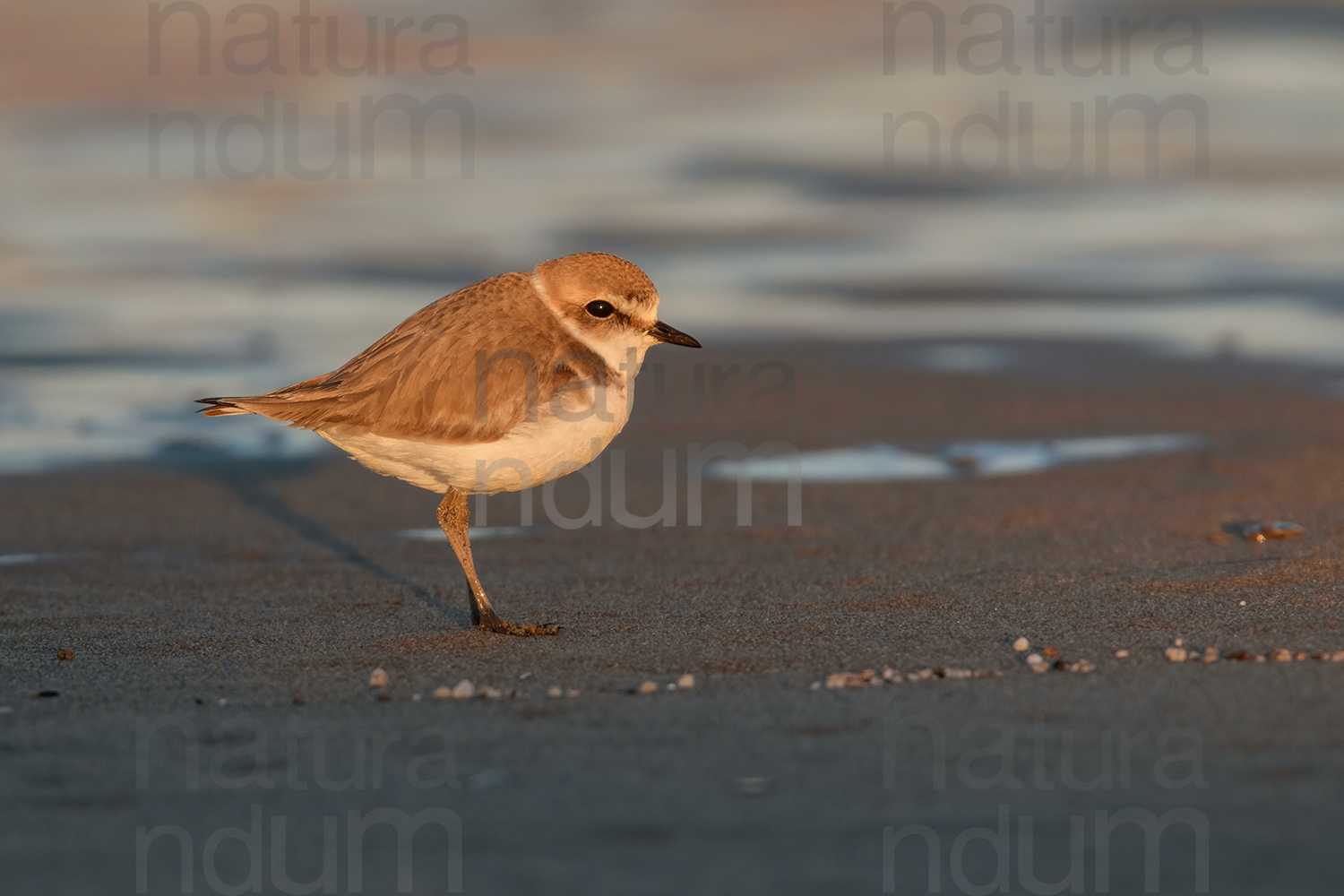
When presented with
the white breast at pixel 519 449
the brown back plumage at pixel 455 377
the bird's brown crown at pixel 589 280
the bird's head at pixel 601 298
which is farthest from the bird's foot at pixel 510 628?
the bird's brown crown at pixel 589 280

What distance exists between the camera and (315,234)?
42.8 ft

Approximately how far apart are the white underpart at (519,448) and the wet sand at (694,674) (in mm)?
495

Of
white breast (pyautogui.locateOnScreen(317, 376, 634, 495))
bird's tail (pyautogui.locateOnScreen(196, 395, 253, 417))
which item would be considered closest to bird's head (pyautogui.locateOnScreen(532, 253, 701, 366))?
white breast (pyautogui.locateOnScreen(317, 376, 634, 495))

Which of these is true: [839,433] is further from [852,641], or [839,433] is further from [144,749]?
[144,749]

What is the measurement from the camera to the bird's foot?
474cm

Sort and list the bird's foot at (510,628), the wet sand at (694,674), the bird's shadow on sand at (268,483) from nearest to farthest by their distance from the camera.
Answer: the wet sand at (694,674)
the bird's foot at (510,628)
the bird's shadow on sand at (268,483)

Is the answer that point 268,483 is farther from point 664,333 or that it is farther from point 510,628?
point 510,628

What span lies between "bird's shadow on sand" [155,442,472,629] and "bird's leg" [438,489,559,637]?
1.14 ft

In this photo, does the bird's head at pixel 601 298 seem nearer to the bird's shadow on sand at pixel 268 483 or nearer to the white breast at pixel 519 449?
the white breast at pixel 519 449

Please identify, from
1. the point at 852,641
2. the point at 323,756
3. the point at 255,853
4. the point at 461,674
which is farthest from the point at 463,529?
the point at 255,853

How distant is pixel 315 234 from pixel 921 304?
17.5ft

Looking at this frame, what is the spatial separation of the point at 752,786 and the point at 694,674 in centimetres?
99

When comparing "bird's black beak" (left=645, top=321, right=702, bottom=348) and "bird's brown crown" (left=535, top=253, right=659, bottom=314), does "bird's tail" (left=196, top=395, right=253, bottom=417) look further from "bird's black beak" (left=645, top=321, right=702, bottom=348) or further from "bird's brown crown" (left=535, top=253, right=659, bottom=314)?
"bird's black beak" (left=645, top=321, right=702, bottom=348)

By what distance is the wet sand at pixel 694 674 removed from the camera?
283 centimetres
